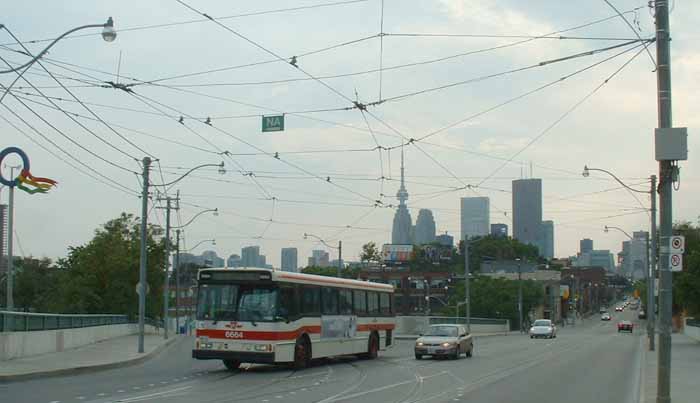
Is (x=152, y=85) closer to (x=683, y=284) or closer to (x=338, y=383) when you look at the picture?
(x=338, y=383)

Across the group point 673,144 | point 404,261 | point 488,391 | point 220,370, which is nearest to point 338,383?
point 488,391

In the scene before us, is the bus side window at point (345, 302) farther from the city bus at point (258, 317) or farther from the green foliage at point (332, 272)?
the green foliage at point (332, 272)

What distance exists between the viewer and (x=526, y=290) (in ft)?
324

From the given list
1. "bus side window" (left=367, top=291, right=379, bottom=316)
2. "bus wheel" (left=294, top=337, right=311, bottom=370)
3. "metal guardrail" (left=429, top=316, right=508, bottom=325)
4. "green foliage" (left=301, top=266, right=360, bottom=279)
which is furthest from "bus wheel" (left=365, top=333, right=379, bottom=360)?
"green foliage" (left=301, top=266, right=360, bottom=279)

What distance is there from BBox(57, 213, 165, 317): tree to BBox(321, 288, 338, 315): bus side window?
35.1 meters

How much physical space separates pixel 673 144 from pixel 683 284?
3554 centimetres

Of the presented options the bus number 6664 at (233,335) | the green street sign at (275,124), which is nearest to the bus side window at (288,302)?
the bus number 6664 at (233,335)

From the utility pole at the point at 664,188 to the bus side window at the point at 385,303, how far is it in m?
18.8

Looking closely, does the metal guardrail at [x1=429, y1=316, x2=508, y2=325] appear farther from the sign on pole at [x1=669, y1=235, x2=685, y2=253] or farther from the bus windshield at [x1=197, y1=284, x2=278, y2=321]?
the sign on pole at [x1=669, y1=235, x2=685, y2=253]

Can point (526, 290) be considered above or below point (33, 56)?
below

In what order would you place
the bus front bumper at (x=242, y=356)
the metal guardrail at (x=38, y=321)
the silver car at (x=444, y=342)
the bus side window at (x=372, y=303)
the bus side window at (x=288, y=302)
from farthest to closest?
the silver car at (x=444, y=342), the bus side window at (x=372, y=303), the metal guardrail at (x=38, y=321), the bus side window at (x=288, y=302), the bus front bumper at (x=242, y=356)

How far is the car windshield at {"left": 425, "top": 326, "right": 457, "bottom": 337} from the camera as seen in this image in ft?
112

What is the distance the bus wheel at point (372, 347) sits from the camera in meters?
32.7

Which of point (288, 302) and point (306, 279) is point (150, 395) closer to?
point (288, 302)
